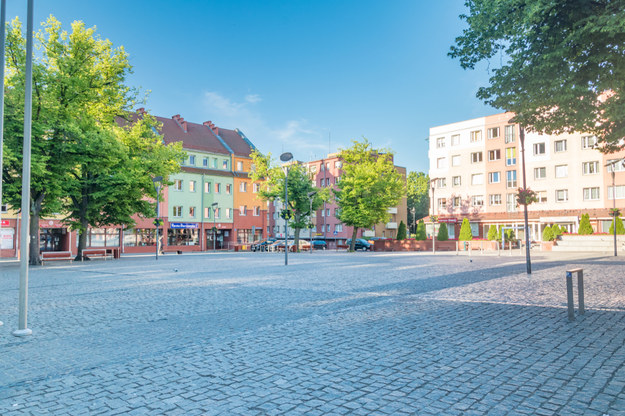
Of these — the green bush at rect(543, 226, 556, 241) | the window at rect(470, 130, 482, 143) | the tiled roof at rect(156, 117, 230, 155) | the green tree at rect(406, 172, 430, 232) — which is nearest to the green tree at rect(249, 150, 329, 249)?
the tiled roof at rect(156, 117, 230, 155)

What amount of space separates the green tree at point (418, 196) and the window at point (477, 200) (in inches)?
1493

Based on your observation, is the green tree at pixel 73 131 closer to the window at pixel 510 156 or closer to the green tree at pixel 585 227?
the green tree at pixel 585 227

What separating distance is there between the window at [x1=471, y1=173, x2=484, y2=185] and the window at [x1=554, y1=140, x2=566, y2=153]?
32.9ft

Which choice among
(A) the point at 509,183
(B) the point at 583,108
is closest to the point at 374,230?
(A) the point at 509,183

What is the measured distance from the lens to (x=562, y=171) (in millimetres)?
59062

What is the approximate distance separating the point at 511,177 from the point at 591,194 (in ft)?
32.4

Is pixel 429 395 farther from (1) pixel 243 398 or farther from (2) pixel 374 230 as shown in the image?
(2) pixel 374 230

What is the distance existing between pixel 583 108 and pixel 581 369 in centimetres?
738

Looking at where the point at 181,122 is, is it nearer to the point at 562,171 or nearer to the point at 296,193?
the point at 296,193

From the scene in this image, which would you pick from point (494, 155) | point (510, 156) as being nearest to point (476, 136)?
point (494, 155)

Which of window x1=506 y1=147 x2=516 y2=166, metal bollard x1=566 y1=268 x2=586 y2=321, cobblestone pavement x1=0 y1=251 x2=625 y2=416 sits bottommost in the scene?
cobblestone pavement x1=0 y1=251 x2=625 y2=416

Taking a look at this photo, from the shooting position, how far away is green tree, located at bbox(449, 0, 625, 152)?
912 centimetres

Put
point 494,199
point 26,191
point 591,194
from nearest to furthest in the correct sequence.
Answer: point 26,191, point 591,194, point 494,199

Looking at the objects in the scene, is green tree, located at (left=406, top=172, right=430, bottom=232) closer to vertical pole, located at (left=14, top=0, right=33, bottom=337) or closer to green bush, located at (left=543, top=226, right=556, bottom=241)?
green bush, located at (left=543, top=226, right=556, bottom=241)
